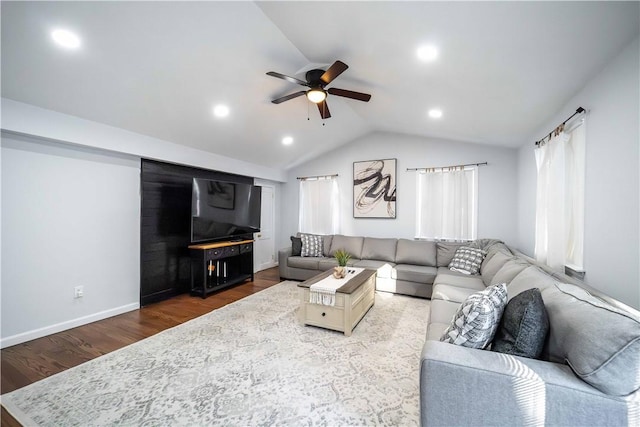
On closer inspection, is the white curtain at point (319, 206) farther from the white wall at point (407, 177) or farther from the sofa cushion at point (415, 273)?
the sofa cushion at point (415, 273)

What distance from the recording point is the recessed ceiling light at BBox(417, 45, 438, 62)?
78.7 inches

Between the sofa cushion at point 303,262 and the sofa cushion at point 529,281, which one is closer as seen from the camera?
the sofa cushion at point 529,281

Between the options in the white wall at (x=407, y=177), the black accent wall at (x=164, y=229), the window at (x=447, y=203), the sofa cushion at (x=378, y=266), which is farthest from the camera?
the window at (x=447, y=203)

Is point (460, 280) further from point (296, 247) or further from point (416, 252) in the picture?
point (296, 247)

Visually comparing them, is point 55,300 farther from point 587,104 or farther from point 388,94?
point 587,104

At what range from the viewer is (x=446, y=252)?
424 centimetres

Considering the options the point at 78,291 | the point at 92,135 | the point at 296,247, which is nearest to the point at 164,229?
the point at 78,291

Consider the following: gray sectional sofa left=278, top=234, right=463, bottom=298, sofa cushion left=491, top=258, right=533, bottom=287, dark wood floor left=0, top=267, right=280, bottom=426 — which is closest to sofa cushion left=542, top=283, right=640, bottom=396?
sofa cushion left=491, top=258, right=533, bottom=287

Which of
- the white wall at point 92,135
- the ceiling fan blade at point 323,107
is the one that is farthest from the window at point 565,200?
the white wall at point 92,135

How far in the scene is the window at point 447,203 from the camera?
14.5 ft

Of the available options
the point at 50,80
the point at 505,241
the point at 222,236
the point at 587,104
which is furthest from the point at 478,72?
the point at 222,236

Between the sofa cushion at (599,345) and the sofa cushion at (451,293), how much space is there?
1309 millimetres

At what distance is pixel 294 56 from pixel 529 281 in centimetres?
295

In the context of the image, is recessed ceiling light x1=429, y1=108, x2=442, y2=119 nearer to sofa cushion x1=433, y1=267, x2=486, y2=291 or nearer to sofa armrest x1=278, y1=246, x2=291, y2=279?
sofa cushion x1=433, y1=267, x2=486, y2=291
